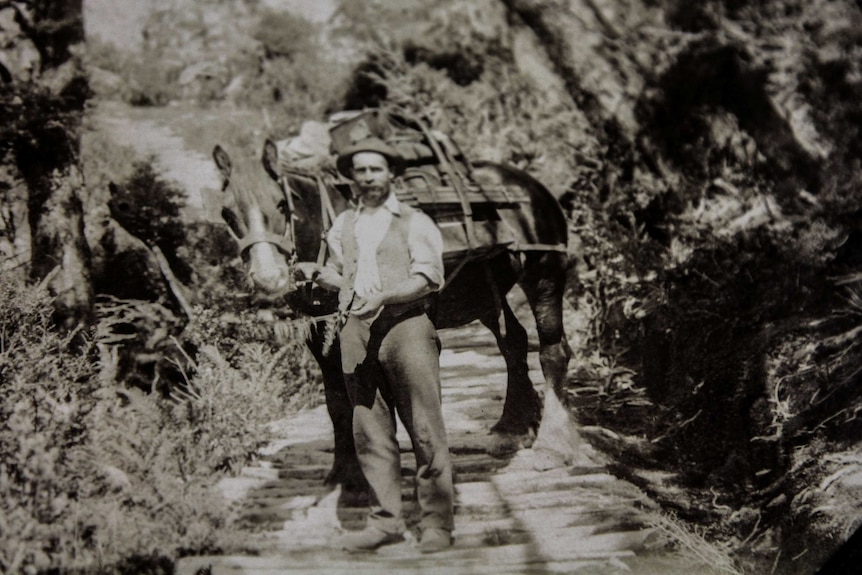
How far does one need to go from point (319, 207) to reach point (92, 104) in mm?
1707

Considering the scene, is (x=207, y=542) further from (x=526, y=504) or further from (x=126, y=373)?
(x=526, y=504)

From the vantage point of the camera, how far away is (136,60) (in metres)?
4.26

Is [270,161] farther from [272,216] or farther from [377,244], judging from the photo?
[377,244]

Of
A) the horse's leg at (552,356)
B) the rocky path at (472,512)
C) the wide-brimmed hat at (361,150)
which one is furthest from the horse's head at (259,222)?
the horse's leg at (552,356)

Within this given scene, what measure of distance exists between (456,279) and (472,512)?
3.74 feet

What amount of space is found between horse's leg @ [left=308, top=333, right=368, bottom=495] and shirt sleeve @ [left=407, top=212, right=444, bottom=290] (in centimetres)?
54

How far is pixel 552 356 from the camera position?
3.76 metres

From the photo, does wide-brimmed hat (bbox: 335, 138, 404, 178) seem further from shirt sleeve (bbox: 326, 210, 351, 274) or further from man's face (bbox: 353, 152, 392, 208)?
shirt sleeve (bbox: 326, 210, 351, 274)

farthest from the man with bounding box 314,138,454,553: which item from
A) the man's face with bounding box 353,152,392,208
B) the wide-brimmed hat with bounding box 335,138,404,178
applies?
the wide-brimmed hat with bounding box 335,138,404,178

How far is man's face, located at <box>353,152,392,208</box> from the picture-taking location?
3.24m

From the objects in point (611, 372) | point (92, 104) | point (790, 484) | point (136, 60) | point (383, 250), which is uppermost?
point (136, 60)

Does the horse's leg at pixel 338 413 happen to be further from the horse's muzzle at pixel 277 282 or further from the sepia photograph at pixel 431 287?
the horse's muzzle at pixel 277 282

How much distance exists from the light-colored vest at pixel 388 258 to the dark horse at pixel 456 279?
11cm

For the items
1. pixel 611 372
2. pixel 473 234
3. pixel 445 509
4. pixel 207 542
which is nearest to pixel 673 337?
pixel 611 372
